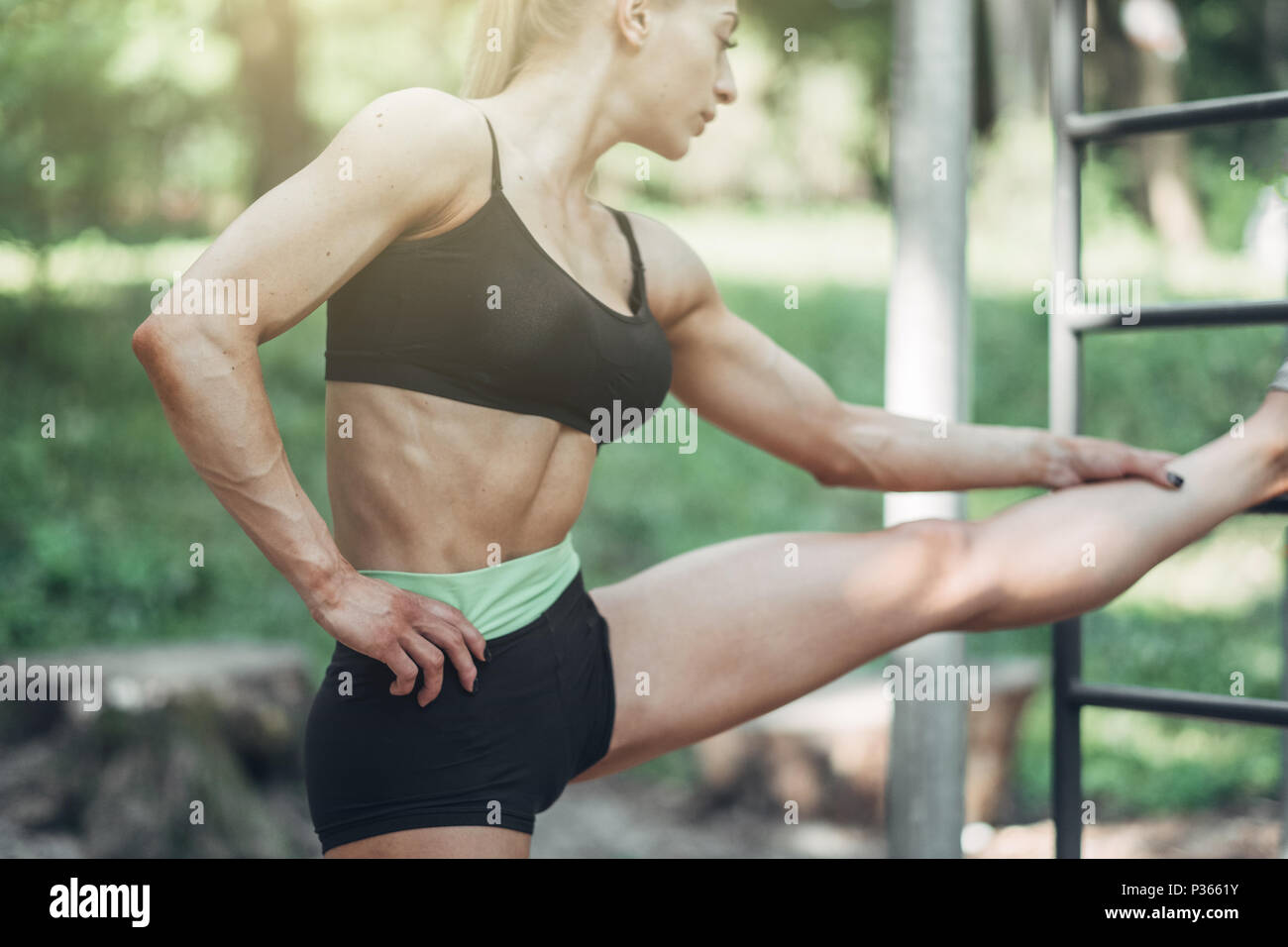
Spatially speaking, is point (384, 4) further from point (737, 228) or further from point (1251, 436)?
point (1251, 436)

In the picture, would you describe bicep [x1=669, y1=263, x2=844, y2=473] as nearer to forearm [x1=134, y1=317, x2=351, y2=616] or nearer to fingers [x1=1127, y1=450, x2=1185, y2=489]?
fingers [x1=1127, y1=450, x2=1185, y2=489]

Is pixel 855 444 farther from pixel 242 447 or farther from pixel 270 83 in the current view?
pixel 270 83

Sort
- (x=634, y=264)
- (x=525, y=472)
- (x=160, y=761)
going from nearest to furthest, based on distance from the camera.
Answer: (x=525, y=472)
(x=634, y=264)
(x=160, y=761)

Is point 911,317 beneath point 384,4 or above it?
beneath

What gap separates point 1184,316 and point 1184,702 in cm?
59

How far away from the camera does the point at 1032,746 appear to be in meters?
5.23

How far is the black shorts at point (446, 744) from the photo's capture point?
1.49 meters

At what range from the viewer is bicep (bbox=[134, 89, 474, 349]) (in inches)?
51.0

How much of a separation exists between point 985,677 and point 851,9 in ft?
37.2

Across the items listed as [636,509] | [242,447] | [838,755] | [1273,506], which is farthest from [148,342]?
[636,509]

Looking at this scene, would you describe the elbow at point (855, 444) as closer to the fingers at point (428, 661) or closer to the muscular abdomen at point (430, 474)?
the muscular abdomen at point (430, 474)

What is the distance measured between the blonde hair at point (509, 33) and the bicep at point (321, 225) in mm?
248

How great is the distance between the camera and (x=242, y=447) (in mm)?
1336
